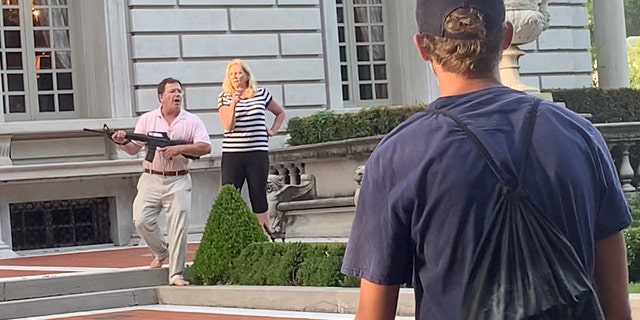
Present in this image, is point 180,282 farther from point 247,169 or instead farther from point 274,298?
point 247,169

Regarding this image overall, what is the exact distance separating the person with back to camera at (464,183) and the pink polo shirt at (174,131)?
8.95 meters

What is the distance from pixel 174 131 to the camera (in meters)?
11.8

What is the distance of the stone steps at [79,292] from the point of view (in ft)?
37.5

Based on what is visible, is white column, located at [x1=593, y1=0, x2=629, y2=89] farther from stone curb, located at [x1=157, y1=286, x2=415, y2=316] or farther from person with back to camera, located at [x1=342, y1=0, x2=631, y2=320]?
person with back to camera, located at [x1=342, y1=0, x2=631, y2=320]

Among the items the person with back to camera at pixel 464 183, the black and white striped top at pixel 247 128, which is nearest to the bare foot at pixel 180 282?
the black and white striped top at pixel 247 128

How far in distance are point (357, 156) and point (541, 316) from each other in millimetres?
13007

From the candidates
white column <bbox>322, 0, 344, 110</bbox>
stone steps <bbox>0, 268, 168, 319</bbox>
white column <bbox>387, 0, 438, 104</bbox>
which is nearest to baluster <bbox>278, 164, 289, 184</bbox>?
white column <bbox>322, 0, 344, 110</bbox>

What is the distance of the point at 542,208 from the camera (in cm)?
268

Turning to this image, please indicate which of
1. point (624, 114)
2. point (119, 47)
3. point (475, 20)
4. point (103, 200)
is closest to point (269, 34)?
point (119, 47)

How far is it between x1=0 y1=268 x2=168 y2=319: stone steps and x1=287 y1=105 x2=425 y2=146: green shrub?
5182 millimetres

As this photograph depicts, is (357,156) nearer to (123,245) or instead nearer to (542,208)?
(123,245)

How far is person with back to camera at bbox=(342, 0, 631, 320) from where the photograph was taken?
2701 millimetres

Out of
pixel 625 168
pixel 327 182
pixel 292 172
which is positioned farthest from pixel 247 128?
pixel 625 168

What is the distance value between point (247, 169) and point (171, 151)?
1806 mm
